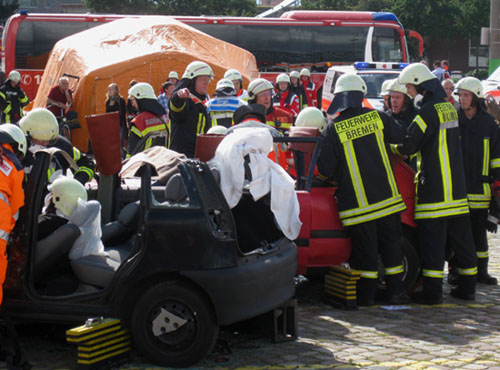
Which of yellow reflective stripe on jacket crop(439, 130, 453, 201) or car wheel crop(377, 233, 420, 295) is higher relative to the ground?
yellow reflective stripe on jacket crop(439, 130, 453, 201)

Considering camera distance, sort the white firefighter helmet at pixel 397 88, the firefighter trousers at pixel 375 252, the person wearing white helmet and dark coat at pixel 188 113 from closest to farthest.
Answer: the firefighter trousers at pixel 375 252, the white firefighter helmet at pixel 397 88, the person wearing white helmet and dark coat at pixel 188 113

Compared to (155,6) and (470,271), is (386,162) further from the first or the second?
(155,6)

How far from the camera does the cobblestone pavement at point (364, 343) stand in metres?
5.66

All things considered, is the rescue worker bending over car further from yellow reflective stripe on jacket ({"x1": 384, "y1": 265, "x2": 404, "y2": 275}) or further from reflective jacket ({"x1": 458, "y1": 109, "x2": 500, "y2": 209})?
yellow reflective stripe on jacket ({"x1": 384, "y1": 265, "x2": 404, "y2": 275})

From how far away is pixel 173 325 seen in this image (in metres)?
5.42

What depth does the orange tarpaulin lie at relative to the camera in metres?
18.0

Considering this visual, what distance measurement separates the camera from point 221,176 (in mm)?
5934

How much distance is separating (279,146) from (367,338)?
9.07 feet

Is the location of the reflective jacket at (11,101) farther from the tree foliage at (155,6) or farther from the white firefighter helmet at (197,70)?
the tree foliage at (155,6)

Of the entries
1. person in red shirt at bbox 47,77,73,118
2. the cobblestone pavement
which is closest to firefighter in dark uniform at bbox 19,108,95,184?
the cobblestone pavement

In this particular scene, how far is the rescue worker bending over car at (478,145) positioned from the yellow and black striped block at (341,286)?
5.32 feet

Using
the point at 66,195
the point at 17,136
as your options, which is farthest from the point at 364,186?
the point at 17,136

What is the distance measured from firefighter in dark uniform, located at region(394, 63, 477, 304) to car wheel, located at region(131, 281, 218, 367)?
110 inches

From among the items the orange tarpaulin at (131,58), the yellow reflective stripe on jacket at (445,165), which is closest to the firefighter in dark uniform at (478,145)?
the yellow reflective stripe on jacket at (445,165)
